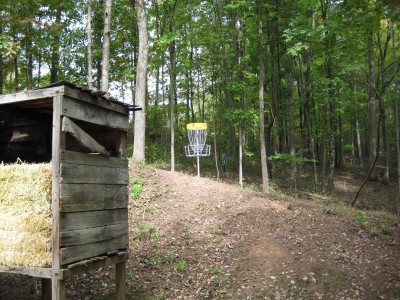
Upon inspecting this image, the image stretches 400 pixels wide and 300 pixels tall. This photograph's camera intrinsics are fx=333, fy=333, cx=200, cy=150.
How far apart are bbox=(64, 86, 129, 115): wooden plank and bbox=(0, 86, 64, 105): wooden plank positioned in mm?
121

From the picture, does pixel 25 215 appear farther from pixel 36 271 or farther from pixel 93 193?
pixel 93 193

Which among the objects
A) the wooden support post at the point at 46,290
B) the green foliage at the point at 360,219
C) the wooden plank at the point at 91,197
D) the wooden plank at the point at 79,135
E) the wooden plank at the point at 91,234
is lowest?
the wooden support post at the point at 46,290

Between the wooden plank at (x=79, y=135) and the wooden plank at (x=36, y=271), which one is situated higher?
the wooden plank at (x=79, y=135)

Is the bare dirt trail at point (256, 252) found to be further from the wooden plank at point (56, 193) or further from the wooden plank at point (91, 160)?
the wooden plank at point (56, 193)

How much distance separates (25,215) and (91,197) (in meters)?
0.86

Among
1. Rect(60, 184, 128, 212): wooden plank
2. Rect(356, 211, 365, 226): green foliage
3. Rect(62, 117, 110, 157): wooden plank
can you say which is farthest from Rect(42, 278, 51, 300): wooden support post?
Rect(356, 211, 365, 226): green foliage

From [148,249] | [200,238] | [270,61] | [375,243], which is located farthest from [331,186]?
[148,249]

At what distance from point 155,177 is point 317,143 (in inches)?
892

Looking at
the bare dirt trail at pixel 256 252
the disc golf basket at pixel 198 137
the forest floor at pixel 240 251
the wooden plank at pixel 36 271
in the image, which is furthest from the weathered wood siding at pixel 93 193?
the disc golf basket at pixel 198 137

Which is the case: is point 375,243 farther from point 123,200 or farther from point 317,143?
point 317,143

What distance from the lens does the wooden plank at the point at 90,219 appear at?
Answer: 14.2ft

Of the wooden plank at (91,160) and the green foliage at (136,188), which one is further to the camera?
the green foliage at (136,188)

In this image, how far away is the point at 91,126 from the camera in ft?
19.3

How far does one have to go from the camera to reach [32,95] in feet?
14.9
